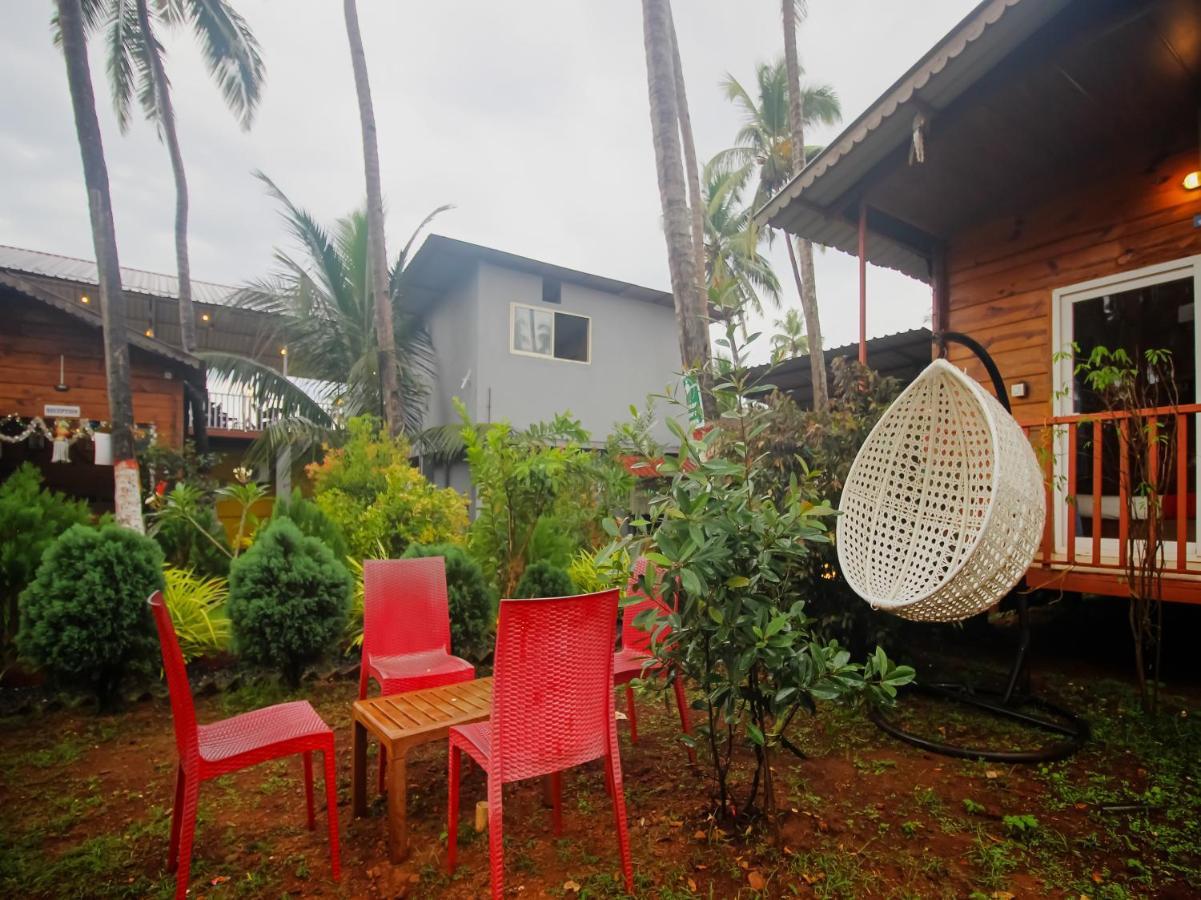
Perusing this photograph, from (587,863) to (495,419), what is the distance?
355 inches

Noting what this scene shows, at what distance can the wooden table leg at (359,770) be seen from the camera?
229 centimetres

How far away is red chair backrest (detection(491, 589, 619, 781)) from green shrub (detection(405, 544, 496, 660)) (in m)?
2.35

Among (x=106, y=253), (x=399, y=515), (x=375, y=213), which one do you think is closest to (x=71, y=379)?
(x=106, y=253)

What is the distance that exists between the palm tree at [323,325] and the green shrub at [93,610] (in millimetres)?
8247

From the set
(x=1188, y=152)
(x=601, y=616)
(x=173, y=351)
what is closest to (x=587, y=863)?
(x=601, y=616)

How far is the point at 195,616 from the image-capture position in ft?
13.6

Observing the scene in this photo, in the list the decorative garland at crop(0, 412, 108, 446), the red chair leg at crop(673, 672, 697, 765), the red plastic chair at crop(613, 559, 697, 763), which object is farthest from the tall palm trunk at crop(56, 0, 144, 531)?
the red chair leg at crop(673, 672, 697, 765)

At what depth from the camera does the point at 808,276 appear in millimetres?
10695

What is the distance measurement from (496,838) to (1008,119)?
5090mm

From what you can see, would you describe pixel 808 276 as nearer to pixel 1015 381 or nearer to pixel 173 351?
pixel 1015 381

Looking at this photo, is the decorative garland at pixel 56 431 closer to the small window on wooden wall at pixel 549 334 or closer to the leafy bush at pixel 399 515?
the leafy bush at pixel 399 515

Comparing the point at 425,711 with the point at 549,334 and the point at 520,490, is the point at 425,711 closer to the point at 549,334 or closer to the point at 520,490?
the point at 520,490

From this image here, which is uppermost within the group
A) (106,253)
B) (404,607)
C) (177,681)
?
(106,253)

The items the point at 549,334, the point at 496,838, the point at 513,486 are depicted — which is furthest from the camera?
the point at 549,334
